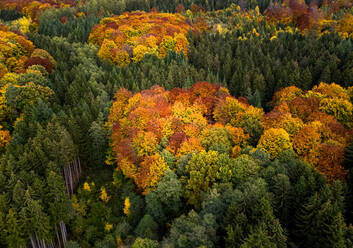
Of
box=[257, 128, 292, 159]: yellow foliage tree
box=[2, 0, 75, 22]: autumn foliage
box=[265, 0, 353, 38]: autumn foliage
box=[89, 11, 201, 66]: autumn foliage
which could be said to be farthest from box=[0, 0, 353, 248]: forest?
box=[2, 0, 75, 22]: autumn foliage

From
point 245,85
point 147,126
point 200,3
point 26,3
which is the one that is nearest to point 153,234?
point 147,126

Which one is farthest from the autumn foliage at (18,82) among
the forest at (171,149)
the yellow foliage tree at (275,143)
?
the yellow foliage tree at (275,143)

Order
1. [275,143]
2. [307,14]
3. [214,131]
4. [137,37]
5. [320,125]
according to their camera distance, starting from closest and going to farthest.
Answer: [275,143]
[320,125]
[214,131]
[137,37]
[307,14]

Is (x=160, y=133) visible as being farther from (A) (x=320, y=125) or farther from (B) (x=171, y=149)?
(A) (x=320, y=125)

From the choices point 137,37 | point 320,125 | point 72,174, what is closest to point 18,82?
point 72,174

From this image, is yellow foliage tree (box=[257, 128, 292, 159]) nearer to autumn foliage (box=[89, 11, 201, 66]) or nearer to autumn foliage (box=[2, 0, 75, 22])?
autumn foliage (box=[89, 11, 201, 66])

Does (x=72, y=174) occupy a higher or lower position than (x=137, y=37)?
lower

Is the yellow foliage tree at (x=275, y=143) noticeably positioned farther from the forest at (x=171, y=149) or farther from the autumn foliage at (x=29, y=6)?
the autumn foliage at (x=29, y=6)

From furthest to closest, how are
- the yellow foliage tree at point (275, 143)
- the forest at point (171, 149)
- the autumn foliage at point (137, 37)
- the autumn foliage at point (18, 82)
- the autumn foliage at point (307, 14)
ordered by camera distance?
1. the autumn foliage at point (307, 14)
2. the autumn foliage at point (137, 37)
3. the autumn foliage at point (18, 82)
4. the yellow foliage tree at point (275, 143)
5. the forest at point (171, 149)
